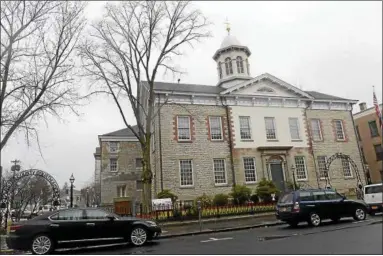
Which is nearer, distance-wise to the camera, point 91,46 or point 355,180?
point 91,46

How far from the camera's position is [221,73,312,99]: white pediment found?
2936cm

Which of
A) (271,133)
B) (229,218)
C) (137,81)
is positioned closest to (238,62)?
(271,133)

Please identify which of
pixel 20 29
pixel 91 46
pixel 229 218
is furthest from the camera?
pixel 91 46

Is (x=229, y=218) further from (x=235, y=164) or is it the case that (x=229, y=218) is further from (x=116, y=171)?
(x=116, y=171)

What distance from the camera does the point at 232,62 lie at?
34.5m

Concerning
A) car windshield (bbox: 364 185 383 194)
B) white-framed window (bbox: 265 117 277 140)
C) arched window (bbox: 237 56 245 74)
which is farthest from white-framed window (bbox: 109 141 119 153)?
car windshield (bbox: 364 185 383 194)

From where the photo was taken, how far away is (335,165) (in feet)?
99.8

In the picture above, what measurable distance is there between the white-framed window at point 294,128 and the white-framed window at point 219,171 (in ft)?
24.8

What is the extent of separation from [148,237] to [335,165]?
2368cm

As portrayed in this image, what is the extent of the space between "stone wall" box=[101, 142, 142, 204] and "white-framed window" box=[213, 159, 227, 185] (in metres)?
14.6

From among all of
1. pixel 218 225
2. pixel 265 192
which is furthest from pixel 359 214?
pixel 265 192

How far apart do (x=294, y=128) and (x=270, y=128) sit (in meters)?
2.61

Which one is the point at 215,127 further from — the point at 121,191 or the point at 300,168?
the point at 121,191

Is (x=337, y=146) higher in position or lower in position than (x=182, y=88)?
lower
